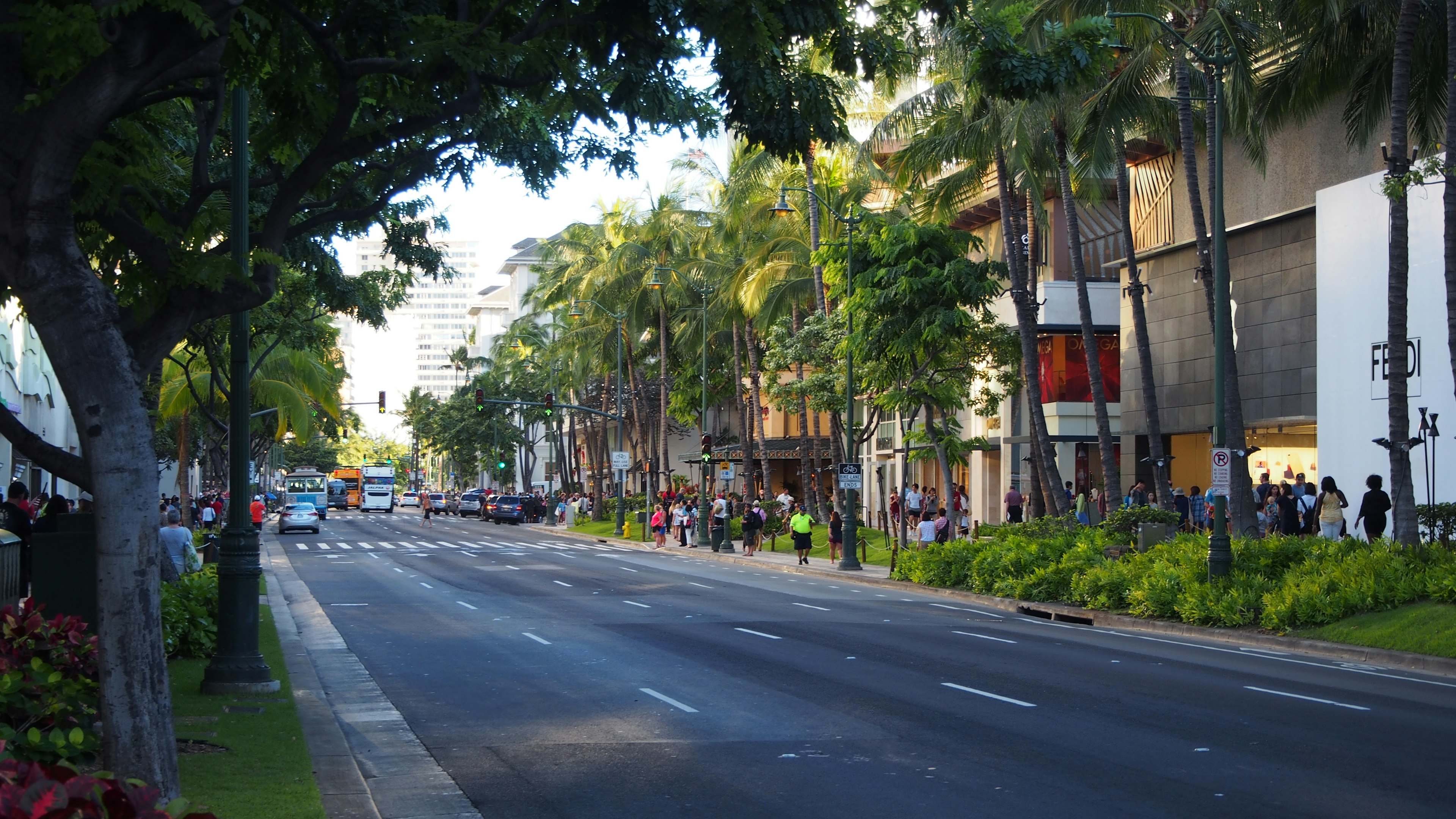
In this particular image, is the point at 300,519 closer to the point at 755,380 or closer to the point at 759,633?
the point at 755,380

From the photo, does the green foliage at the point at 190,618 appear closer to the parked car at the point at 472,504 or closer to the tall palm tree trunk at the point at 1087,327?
the tall palm tree trunk at the point at 1087,327

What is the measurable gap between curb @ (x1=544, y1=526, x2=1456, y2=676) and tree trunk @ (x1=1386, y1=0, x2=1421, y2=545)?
283cm

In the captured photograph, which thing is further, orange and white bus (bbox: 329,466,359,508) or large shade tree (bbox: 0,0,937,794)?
orange and white bus (bbox: 329,466,359,508)

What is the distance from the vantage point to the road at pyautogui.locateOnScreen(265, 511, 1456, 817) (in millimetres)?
9078

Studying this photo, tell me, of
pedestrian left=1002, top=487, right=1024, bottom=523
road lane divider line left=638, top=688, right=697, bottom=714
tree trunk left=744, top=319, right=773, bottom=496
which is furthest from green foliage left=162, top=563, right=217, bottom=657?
tree trunk left=744, top=319, right=773, bottom=496

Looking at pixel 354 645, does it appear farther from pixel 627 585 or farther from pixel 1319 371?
pixel 1319 371

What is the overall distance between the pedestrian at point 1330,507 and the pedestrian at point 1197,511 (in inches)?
214

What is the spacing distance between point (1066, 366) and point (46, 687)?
38.4 meters

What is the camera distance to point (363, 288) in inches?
803

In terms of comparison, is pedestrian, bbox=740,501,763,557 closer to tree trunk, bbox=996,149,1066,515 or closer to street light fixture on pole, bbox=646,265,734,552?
street light fixture on pole, bbox=646,265,734,552

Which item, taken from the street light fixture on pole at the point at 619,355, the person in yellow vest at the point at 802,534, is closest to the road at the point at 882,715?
the person in yellow vest at the point at 802,534

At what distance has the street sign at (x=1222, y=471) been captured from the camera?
69.0 feet

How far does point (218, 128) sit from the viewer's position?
50.1 ft

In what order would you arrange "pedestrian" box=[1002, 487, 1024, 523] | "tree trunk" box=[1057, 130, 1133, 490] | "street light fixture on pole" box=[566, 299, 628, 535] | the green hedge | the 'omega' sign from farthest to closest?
"street light fixture on pole" box=[566, 299, 628, 535] → "pedestrian" box=[1002, 487, 1024, 523] → "tree trunk" box=[1057, 130, 1133, 490] → the 'omega' sign → the green hedge
